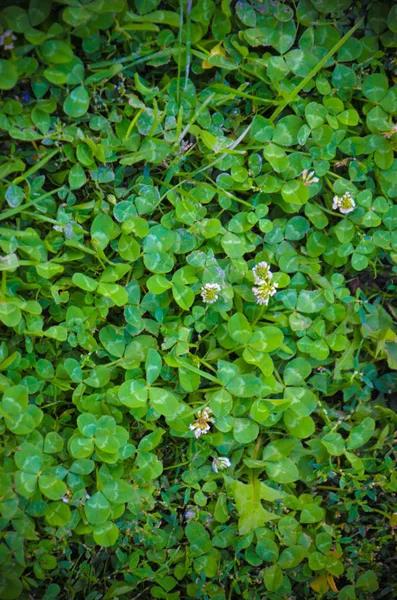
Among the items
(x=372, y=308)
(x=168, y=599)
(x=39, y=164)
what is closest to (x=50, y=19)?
(x=39, y=164)

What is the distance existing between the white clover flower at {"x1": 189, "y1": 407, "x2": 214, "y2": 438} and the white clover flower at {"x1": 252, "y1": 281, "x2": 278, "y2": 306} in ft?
1.52

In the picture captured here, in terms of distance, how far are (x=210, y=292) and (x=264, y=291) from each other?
8.5 inches

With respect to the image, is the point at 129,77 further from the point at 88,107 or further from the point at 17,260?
the point at 17,260

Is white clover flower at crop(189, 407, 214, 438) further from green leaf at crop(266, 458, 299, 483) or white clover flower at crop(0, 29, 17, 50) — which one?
white clover flower at crop(0, 29, 17, 50)

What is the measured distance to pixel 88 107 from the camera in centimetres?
203

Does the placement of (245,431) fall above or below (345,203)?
below

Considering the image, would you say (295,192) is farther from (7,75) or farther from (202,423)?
(7,75)

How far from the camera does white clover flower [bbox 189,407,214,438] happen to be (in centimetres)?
210

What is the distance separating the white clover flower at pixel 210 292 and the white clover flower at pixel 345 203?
1.94 feet

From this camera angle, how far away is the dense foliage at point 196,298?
6.53ft

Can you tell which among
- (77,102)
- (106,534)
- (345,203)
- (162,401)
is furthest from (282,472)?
(77,102)

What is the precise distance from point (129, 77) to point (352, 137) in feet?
2.95

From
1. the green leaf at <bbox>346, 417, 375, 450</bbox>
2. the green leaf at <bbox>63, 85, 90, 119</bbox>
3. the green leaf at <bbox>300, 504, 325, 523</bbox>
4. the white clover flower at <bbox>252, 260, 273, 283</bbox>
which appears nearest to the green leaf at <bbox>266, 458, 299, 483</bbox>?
the green leaf at <bbox>300, 504, 325, 523</bbox>

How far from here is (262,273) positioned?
7.07 feet
